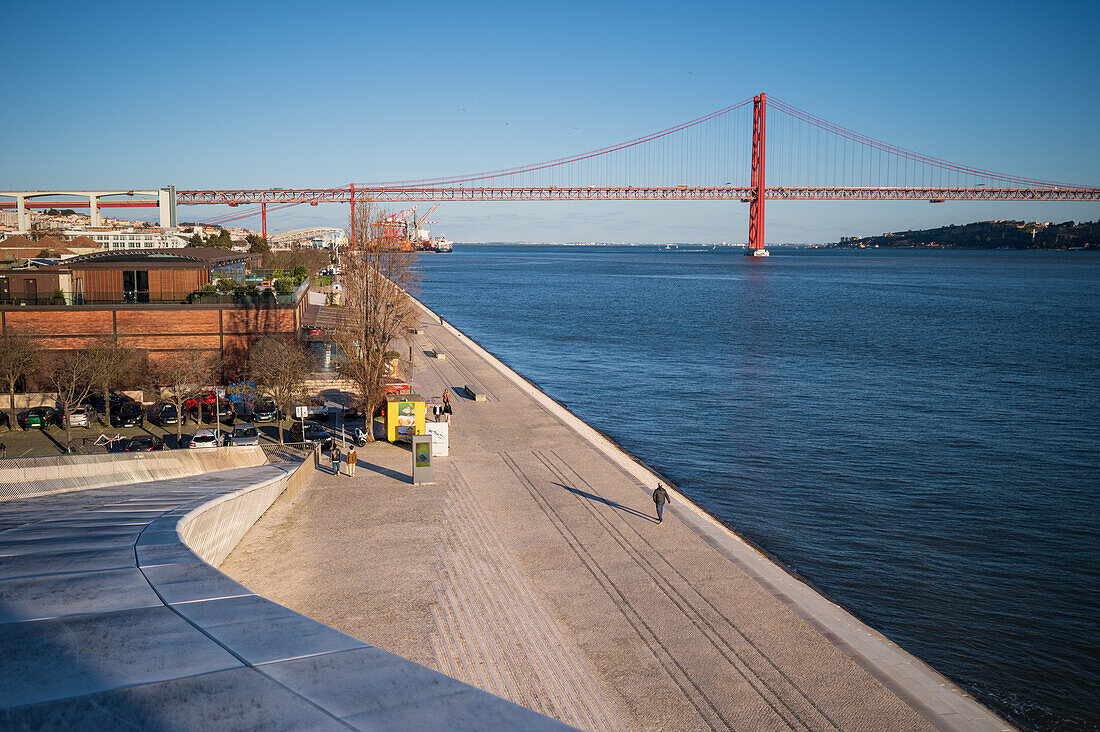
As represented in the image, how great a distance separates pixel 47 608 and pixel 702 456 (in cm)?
1675

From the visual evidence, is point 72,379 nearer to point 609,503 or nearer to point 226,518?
point 226,518

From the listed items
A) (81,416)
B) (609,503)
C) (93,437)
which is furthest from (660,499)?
(81,416)

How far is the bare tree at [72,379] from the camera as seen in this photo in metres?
20.7

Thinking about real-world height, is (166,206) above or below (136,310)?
above

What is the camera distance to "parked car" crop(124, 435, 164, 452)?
18.2 m

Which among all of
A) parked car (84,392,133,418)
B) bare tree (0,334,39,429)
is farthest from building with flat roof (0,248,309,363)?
parked car (84,392,133,418)

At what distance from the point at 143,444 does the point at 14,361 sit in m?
6.55

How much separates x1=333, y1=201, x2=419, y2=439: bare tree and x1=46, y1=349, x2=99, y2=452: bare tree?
6.50 m

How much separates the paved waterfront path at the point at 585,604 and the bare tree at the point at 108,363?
9055 mm

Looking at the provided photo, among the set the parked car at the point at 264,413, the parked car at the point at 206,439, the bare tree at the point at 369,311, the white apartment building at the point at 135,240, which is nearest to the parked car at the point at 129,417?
the parked car at the point at 264,413

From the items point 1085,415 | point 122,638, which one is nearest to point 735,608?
point 122,638

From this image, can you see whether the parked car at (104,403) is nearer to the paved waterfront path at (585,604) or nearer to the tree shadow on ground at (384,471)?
the tree shadow on ground at (384,471)

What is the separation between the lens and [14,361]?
22.0 metres

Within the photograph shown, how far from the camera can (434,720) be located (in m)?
4.18
